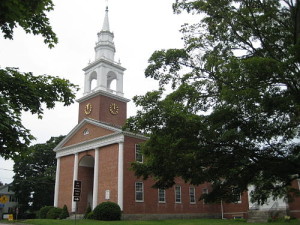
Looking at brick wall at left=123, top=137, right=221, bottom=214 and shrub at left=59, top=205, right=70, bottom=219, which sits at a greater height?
brick wall at left=123, top=137, right=221, bottom=214

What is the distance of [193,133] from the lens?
11.8 metres

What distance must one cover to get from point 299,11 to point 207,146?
6.16 m

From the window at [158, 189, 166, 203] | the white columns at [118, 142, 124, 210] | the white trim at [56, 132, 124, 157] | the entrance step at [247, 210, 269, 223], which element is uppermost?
the white trim at [56, 132, 124, 157]

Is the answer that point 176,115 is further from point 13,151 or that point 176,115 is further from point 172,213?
point 172,213

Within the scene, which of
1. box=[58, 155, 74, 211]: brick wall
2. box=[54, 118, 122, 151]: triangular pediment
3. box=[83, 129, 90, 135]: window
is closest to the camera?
box=[54, 118, 122, 151]: triangular pediment

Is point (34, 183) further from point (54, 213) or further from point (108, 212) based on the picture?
point (108, 212)

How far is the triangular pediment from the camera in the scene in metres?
34.8

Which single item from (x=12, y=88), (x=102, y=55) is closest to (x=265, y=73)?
(x=12, y=88)

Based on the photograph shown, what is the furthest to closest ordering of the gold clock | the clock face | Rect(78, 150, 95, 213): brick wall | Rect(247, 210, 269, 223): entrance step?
the gold clock → the clock face → Rect(78, 150, 95, 213): brick wall → Rect(247, 210, 269, 223): entrance step

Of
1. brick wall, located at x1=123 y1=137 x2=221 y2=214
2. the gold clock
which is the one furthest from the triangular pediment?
the gold clock

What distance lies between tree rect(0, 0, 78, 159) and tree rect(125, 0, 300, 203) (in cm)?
414

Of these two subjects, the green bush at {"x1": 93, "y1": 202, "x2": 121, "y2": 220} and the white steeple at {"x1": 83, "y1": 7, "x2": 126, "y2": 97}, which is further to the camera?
the white steeple at {"x1": 83, "y1": 7, "x2": 126, "y2": 97}

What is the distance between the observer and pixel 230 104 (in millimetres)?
11539

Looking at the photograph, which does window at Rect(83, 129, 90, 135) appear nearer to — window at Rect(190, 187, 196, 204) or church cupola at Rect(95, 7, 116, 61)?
church cupola at Rect(95, 7, 116, 61)
